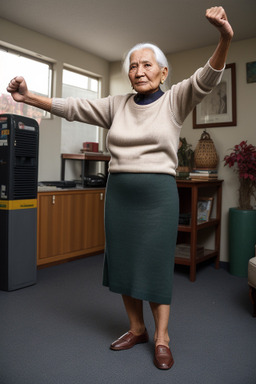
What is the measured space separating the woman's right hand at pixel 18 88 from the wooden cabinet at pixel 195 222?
6.91ft

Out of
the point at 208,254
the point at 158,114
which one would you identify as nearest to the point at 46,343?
the point at 158,114

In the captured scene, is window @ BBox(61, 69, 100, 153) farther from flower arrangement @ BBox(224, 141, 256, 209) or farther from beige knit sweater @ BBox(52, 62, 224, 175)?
beige knit sweater @ BBox(52, 62, 224, 175)

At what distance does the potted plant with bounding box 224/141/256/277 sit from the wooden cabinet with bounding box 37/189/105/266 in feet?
5.04

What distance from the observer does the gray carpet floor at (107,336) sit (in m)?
1.73

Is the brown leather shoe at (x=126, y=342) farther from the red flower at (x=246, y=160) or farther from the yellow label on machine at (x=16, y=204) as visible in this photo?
the red flower at (x=246, y=160)

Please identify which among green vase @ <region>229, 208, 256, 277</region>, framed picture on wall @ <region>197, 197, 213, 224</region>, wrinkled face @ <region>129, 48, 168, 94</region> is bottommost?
green vase @ <region>229, 208, 256, 277</region>

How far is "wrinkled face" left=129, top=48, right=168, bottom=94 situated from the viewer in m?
1.64

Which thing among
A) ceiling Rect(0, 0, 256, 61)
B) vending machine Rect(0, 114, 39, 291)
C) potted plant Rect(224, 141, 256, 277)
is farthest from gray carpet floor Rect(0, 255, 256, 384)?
ceiling Rect(0, 0, 256, 61)

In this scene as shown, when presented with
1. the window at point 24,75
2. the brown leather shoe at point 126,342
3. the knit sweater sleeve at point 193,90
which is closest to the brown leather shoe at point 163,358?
the brown leather shoe at point 126,342

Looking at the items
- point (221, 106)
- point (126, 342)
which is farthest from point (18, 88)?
point (221, 106)

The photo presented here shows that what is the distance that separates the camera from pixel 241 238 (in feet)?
11.5

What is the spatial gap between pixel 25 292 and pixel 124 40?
2.79 metres

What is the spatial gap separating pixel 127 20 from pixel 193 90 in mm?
2187

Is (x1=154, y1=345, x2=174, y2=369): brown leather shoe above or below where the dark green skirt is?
below
